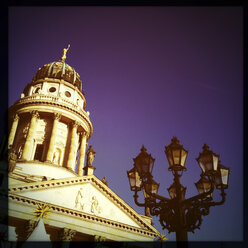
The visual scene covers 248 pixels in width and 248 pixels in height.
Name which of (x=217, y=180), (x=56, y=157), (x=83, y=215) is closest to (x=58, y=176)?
(x=56, y=157)

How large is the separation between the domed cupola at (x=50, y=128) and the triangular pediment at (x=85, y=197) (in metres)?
6.04

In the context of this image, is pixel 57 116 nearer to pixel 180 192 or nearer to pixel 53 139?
pixel 53 139

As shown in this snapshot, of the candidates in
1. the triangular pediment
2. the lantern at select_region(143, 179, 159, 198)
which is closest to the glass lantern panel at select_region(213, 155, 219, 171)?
the lantern at select_region(143, 179, 159, 198)

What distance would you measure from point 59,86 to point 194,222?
3169cm

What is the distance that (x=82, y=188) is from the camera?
23.1 m

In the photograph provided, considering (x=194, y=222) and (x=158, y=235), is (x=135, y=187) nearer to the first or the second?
(x=194, y=222)

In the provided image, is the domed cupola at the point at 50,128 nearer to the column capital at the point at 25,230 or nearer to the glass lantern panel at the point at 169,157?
the column capital at the point at 25,230

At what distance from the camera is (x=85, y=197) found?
2259 centimetres

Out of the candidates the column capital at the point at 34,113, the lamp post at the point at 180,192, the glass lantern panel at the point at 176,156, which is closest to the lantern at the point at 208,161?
the lamp post at the point at 180,192

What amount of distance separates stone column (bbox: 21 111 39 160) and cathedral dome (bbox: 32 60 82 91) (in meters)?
7.93

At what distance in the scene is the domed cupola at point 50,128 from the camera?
28.6 metres

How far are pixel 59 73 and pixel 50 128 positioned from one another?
31.2 ft

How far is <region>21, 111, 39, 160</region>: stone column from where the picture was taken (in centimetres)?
2819

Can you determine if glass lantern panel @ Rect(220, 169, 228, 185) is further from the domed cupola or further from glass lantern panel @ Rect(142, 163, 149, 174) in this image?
the domed cupola
